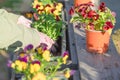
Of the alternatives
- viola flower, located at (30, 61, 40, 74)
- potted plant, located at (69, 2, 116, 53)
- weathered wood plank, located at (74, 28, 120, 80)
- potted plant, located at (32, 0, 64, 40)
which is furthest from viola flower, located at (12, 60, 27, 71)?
potted plant, located at (32, 0, 64, 40)

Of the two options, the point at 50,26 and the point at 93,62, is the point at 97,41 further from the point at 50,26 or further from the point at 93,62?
the point at 50,26

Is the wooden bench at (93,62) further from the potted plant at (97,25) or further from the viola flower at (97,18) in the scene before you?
the viola flower at (97,18)

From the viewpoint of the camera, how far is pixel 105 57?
3057 millimetres

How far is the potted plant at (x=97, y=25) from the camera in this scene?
2.98 m

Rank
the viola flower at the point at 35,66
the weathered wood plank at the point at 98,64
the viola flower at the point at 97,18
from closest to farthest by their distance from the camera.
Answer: the viola flower at the point at 35,66 < the weathered wood plank at the point at 98,64 < the viola flower at the point at 97,18

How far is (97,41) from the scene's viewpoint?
3102 millimetres

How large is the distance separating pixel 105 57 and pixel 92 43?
0.65 feet

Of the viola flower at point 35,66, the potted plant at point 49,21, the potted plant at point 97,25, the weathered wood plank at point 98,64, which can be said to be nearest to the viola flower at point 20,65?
the viola flower at point 35,66

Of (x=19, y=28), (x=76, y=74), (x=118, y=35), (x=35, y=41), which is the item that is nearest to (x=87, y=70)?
(x=76, y=74)

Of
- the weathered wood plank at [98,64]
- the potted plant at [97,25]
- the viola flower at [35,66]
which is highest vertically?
the potted plant at [97,25]

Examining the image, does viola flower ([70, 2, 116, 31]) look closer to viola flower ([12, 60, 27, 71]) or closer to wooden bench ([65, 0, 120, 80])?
wooden bench ([65, 0, 120, 80])

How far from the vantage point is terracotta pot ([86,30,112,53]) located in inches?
120

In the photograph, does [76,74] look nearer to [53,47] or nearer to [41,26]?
[53,47]

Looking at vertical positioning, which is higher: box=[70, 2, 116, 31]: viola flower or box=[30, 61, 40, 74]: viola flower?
box=[70, 2, 116, 31]: viola flower
